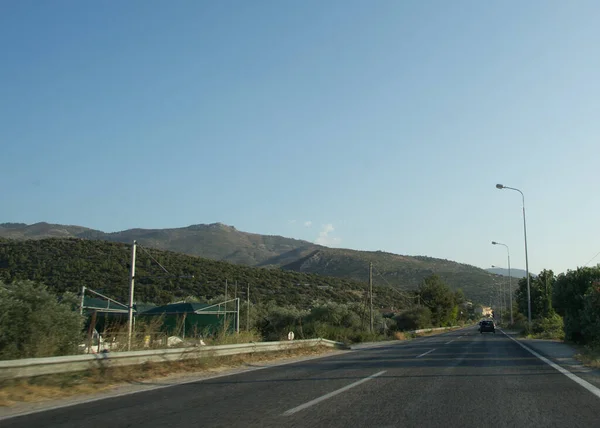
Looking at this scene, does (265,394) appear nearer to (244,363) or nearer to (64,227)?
(244,363)

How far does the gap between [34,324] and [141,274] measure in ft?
142

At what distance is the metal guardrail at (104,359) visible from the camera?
9.52 meters

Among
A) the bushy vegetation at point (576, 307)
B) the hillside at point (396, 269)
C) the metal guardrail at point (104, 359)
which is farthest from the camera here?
the hillside at point (396, 269)

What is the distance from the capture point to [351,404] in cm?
871

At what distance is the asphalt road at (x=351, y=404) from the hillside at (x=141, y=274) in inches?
1434

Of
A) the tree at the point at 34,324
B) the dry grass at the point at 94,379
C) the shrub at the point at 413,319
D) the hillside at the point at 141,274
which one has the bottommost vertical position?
the shrub at the point at 413,319

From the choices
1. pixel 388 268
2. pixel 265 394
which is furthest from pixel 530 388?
pixel 388 268

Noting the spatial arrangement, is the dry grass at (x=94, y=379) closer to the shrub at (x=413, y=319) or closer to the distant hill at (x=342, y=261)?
the shrub at (x=413, y=319)

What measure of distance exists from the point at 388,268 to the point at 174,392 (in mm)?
115436

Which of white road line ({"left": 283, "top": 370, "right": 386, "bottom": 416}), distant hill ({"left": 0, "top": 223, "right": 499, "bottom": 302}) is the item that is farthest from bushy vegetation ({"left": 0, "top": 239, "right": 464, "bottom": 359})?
distant hill ({"left": 0, "top": 223, "right": 499, "bottom": 302})

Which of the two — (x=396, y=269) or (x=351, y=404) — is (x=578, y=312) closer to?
(x=351, y=404)

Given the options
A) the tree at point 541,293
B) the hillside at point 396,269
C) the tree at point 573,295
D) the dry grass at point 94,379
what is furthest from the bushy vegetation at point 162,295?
the hillside at point 396,269

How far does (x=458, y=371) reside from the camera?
14086 mm

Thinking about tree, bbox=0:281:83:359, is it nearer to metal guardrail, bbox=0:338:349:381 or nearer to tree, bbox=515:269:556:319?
metal guardrail, bbox=0:338:349:381
